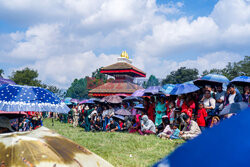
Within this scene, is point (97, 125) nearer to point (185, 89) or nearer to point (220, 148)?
point (185, 89)

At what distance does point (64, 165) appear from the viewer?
70.1 inches

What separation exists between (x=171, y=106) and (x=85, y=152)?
747cm

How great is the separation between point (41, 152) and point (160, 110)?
8.32 m

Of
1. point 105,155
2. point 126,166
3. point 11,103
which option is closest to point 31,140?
point 11,103

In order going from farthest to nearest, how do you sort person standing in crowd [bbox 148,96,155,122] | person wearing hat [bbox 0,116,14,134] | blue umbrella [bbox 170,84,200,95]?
person standing in crowd [bbox 148,96,155,122] < blue umbrella [bbox 170,84,200,95] < person wearing hat [bbox 0,116,14,134]

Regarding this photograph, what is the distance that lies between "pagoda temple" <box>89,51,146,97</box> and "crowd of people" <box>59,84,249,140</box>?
1262 centimetres

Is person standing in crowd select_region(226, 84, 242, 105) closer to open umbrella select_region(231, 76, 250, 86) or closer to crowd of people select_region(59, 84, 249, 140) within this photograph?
crowd of people select_region(59, 84, 249, 140)

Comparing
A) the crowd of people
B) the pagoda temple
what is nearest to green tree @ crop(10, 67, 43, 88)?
the pagoda temple

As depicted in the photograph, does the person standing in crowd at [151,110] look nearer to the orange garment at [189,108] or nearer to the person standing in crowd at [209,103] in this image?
the orange garment at [189,108]

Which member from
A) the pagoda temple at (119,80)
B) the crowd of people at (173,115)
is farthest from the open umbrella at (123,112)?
the pagoda temple at (119,80)

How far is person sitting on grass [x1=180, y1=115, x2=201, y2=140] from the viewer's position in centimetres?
726

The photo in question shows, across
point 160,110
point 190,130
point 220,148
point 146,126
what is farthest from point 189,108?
point 220,148

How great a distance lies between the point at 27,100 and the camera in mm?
4523

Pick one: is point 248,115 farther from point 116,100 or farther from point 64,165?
point 116,100
